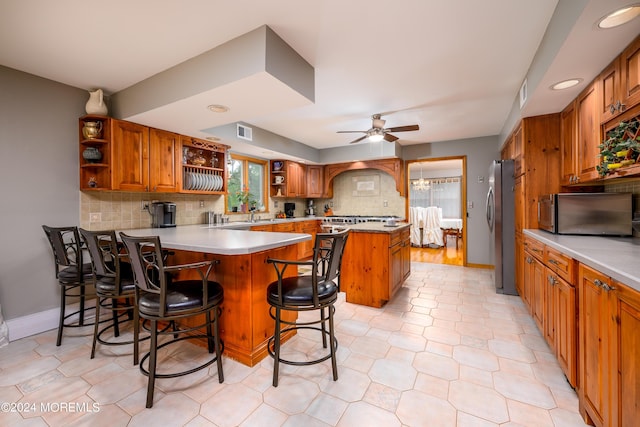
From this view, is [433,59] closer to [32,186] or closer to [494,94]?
[494,94]

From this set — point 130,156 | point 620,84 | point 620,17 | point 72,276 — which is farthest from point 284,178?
point 620,17

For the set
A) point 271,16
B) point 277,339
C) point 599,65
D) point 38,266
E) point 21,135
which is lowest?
point 277,339

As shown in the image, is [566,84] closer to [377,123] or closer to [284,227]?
[377,123]

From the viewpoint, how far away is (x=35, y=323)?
256cm

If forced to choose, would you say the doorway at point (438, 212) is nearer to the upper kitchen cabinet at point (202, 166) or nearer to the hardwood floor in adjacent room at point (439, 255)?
the hardwood floor in adjacent room at point (439, 255)

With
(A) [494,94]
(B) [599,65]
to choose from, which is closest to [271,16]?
(B) [599,65]

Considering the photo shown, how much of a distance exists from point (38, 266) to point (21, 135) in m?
1.24

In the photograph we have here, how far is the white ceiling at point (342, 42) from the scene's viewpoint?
1.73 m

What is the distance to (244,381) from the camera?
5.97ft

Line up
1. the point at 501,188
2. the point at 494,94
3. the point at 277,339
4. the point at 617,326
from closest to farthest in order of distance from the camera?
the point at 617,326 < the point at 277,339 < the point at 494,94 < the point at 501,188

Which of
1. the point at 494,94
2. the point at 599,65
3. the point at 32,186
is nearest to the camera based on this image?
the point at 599,65

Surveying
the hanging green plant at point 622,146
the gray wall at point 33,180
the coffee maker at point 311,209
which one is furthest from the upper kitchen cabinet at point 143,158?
the hanging green plant at point 622,146

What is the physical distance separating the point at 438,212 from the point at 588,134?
5.08 m

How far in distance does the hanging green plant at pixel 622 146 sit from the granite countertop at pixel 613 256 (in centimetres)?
52
